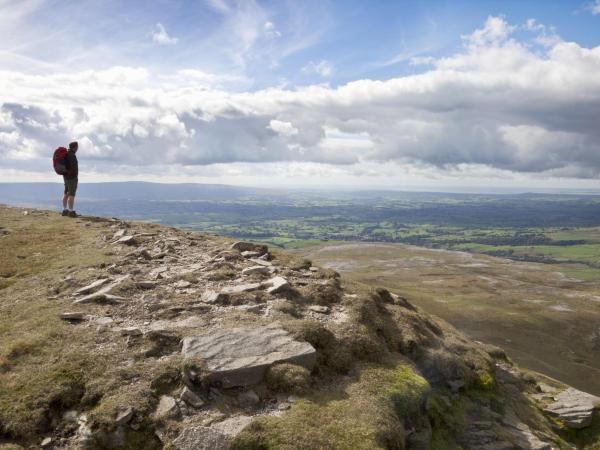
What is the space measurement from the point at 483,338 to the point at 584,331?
35.7 m

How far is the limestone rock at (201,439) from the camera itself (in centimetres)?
1171

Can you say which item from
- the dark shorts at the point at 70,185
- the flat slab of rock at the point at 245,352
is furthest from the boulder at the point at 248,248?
the dark shorts at the point at 70,185

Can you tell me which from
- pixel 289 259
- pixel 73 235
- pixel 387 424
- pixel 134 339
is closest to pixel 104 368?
pixel 134 339

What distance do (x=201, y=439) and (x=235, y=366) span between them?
3.09 meters

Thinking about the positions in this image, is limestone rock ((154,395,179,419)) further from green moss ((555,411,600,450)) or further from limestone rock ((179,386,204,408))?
green moss ((555,411,600,450))

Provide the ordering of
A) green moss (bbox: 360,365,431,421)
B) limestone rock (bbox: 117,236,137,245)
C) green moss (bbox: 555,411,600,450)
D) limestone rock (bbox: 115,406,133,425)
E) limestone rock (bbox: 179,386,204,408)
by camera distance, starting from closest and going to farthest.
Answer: limestone rock (bbox: 115,406,133,425) < limestone rock (bbox: 179,386,204,408) < green moss (bbox: 360,365,431,421) < green moss (bbox: 555,411,600,450) < limestone rock (bbox: 117,236,137,245)

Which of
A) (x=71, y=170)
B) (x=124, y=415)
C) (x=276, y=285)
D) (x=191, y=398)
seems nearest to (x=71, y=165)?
(x=71, y=170)

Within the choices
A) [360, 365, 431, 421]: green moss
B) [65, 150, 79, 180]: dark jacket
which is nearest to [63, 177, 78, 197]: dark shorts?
[65, 150, 79, 180]: dark jacket

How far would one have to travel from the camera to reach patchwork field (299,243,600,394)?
3381 inches

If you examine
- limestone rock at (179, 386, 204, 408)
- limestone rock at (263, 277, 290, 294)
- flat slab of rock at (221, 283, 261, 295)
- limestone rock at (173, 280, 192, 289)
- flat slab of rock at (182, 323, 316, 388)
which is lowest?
limestone rock at (179, 386, 204, 408)

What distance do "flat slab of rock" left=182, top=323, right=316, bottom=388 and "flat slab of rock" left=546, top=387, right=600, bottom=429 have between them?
18.5 metres

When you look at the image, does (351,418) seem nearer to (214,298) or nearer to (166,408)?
(166,408)

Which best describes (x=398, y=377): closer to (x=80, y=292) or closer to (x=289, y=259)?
(x=289, y=259)

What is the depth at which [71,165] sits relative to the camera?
35781mm
